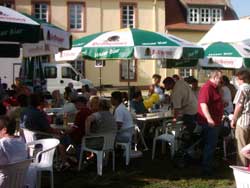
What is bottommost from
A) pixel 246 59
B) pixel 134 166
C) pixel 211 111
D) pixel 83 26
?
pixel 134 166

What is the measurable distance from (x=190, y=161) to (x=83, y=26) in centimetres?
2834

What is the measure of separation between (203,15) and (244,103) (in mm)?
34815

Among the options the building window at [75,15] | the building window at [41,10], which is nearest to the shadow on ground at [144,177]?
the building window at [41,10]

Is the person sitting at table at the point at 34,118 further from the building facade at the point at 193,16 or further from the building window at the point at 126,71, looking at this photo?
the building facade at the point at 193,16

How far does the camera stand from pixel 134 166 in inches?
403

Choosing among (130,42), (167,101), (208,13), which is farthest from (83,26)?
(130,42)

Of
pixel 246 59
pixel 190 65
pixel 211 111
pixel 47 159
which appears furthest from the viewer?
pixel 190 65

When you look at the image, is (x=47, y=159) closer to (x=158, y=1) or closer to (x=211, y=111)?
(x=211, y=111)

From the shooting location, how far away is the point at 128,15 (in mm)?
38875

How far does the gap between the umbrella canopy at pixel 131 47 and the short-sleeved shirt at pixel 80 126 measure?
1.58 metres

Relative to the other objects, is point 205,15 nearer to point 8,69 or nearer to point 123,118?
point 8,69

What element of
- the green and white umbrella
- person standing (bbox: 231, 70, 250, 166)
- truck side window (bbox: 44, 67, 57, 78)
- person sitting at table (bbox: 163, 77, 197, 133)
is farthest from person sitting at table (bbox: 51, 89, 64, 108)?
truck side window (bbox: 44, 67, 57, 78)

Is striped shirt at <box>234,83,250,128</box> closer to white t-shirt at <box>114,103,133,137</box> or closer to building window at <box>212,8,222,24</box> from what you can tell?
white t-shirt at <box>114,103,133,137</box>

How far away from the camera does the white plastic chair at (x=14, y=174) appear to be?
18.9 ft
